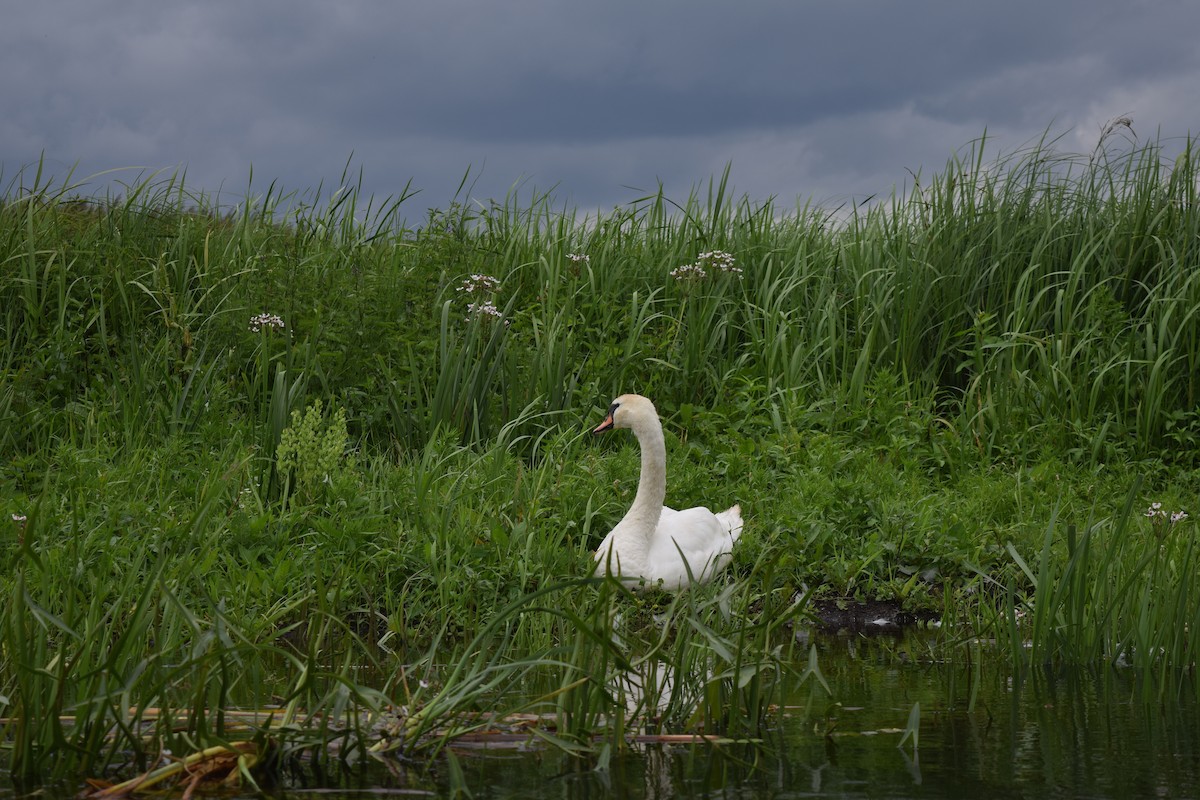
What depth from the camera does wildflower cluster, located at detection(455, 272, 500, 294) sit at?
7852mm

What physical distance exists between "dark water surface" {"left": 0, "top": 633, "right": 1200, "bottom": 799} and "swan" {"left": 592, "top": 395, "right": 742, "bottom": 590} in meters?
1.71

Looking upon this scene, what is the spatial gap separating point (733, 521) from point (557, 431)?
1813 mm

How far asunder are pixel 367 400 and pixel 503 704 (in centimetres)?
456

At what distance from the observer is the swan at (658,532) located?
5.59 m

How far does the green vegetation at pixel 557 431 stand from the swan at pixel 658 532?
0.60 ft

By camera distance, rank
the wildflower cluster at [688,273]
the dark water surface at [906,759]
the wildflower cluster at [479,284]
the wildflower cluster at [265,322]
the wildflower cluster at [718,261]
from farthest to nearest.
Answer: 1. the wildflower cluster at [718,261]
2. the wildflower cluster at [688,273]
3. the wildflower cluster at [479,284]
4. the wildflower cluster at [265,322]
5. the dark water surface at [906,759]

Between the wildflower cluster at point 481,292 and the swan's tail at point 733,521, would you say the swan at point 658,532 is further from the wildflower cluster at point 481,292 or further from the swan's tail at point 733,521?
the wildflower cluster at point 481,292

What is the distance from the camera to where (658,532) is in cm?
586

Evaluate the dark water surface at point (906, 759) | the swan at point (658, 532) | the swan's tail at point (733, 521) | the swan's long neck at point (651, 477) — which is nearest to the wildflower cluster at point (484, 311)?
the swan at point (658, 532)

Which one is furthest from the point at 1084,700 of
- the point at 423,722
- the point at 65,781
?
the point at 65,781

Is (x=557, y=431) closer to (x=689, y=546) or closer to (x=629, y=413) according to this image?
(x=629, y=413)

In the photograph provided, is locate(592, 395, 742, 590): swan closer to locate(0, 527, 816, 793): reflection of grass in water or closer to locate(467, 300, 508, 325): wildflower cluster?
locate(467, 300, 508, 325): wildflower cluster

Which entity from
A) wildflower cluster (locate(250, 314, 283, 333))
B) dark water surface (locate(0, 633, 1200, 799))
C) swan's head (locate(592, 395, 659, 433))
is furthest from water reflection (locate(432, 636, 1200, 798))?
wildflower cluster (locate(250, 314, 283, 333))

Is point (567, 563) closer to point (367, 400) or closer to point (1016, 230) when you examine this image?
point (367, 400)
